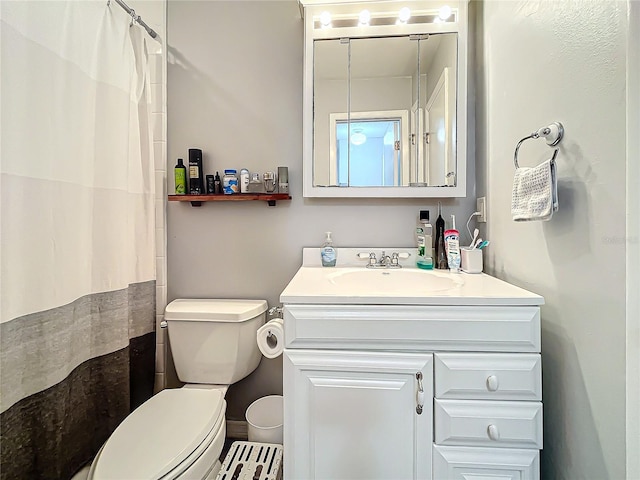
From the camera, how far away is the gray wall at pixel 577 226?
665 mm

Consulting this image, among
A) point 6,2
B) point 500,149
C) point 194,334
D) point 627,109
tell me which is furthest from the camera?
point 194,334

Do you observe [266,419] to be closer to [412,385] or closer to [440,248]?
[412,385]

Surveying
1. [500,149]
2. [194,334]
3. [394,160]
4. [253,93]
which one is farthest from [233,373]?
[500,149]

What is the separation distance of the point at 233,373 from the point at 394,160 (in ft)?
3.83

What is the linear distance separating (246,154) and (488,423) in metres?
1.39

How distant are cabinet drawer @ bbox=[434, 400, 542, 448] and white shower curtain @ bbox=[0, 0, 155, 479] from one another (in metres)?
1.17

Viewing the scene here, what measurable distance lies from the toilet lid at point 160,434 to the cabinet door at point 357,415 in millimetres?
305

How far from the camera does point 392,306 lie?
86 centimetres

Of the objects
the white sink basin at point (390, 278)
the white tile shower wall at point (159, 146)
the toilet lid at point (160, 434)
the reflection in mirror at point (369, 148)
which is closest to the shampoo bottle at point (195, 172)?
the white tile shower wall at point (159, 146)

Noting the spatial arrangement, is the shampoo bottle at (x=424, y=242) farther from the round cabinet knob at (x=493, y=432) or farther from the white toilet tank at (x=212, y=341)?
the white toilet tank at (x=212, y=341)

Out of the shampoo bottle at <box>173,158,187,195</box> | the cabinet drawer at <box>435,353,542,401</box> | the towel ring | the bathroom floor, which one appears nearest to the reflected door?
the towel ring

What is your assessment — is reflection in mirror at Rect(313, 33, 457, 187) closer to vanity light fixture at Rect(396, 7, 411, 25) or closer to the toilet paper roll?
vanity light fixture at Rect(396, 7, 411, 25)

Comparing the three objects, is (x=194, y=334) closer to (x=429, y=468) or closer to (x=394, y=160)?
(x=429, y=468)

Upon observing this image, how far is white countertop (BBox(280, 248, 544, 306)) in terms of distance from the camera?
0.84 metres
